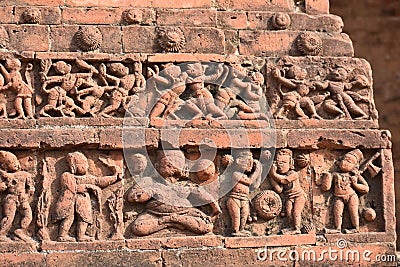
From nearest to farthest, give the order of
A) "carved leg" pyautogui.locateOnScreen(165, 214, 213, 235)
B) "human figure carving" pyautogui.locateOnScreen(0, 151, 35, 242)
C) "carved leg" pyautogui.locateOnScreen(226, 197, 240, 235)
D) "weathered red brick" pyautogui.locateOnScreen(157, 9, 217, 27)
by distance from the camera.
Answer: "human figure carving" pyautogui.locateOnScreen(0, 151, 35, 242), "carved leg" pyautogui.locateOnScreen(165, 214, 213, 235), "carved leg" pyautogui.locateOnScreen(226, 197, 240, 235), "weathered red brick" pyautogui.locateOnScreen(157, 9, 217, 27)

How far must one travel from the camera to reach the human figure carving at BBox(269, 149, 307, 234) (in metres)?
9.39

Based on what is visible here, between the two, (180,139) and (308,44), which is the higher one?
(308,44)

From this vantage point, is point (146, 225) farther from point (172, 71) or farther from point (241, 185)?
point (172, 71)

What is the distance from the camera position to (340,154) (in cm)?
966

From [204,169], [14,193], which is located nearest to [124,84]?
[204,169]

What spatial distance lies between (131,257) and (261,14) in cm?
278

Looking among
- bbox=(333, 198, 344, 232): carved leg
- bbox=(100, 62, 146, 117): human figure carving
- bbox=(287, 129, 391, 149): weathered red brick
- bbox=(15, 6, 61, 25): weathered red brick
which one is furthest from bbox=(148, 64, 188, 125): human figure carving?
bbox=(333, 198, 344, 232): carved leg

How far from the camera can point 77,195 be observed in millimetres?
9039

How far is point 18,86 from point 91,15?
1.01 metres

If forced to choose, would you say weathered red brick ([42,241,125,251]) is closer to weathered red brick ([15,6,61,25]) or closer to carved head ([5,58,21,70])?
carved head ([5,58,21,70])

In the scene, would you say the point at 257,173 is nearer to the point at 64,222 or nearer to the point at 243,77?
the point at 243,77

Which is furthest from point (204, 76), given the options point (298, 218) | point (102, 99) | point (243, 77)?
point (298, 218)

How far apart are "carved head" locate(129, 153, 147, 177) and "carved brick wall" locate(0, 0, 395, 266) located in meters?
0.01

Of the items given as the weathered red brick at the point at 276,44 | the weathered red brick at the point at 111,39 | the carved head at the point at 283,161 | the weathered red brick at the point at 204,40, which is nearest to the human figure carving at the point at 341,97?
the weathered red brick at the point at 276,44
